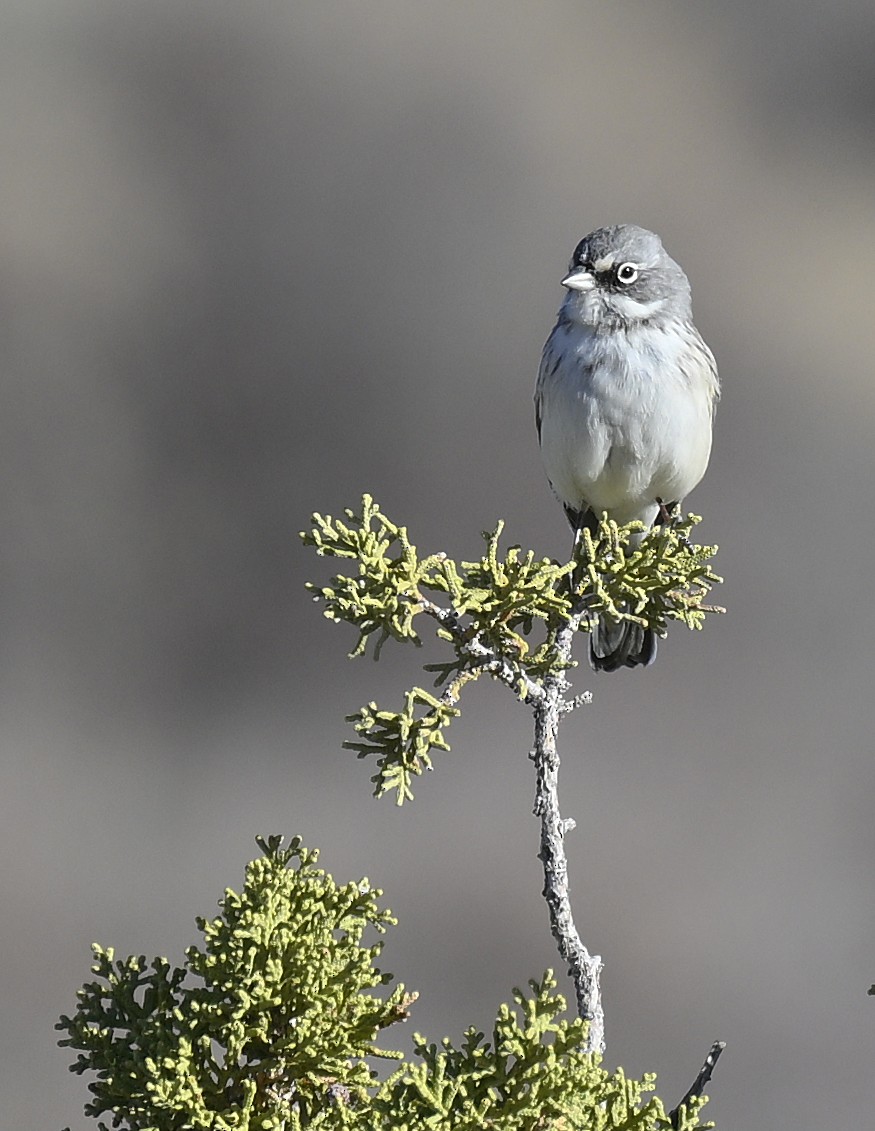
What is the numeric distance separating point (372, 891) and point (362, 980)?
75 millimetres

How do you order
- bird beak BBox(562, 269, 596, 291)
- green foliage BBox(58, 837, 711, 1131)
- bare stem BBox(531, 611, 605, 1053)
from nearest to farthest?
green foliage BBox(58, 837, 711, 1131), bare stem BBox(531, 611, 605, 1053), bird beak BBox(562, 269, 596, 291)

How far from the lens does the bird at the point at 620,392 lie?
6.82ft

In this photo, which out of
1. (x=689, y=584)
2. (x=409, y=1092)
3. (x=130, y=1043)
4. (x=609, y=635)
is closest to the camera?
(x=409, y=1092)

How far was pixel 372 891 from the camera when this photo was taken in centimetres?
99

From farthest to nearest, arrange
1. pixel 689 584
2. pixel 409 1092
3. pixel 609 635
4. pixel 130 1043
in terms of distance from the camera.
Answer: pixel 609 635
pixel 689 584
pixel 130 1043
pixel 409 1092

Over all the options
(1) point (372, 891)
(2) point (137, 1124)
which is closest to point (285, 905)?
(1) point (372, 891)

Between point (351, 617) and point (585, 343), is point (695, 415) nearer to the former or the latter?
point (585, 343)

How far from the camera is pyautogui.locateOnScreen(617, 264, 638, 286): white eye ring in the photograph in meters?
2.07

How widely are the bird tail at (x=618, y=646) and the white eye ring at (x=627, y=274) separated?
0.56m

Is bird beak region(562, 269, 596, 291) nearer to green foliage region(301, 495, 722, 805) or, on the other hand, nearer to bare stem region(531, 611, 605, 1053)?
green foliage region(301, 495, 722, 805)

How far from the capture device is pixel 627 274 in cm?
209

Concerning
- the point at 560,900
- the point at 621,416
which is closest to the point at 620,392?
the point at 621,416

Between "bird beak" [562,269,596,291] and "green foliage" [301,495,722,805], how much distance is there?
3.06ft

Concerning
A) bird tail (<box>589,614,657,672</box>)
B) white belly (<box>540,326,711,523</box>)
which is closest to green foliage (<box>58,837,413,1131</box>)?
bird tail (<box>589,614,657,672</box>)
